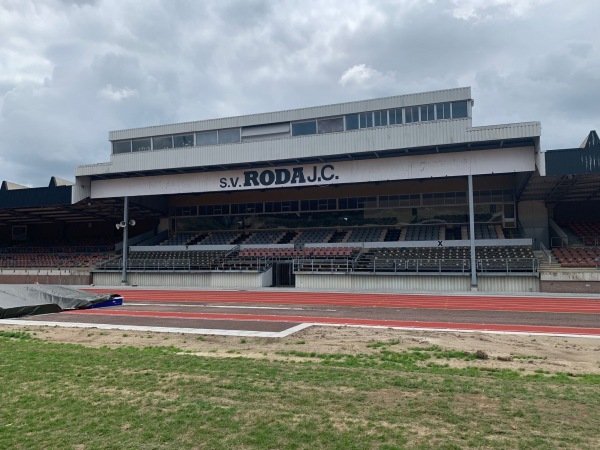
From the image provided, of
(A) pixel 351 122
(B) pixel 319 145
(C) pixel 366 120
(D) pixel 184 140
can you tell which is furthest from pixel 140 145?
(C) pixel 366 120

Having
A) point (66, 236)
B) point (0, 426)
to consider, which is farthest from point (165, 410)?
point (66, 236)

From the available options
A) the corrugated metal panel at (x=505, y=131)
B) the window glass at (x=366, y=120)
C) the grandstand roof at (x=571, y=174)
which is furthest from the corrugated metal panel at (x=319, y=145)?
the grandstand roof at (x=571, y=174)

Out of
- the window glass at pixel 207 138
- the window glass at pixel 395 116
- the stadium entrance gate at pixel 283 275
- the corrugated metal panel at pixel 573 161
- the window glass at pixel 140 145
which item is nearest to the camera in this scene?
the corrugated metal panel at pixel 573 161

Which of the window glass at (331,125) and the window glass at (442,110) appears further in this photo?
the window glass at (331,125)

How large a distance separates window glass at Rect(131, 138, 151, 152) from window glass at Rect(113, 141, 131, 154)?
1.61 feet

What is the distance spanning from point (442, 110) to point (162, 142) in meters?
23.2

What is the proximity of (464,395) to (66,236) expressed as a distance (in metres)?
53.9

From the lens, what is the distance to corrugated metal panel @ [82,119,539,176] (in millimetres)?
27741

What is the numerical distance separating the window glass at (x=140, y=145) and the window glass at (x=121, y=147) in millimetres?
491

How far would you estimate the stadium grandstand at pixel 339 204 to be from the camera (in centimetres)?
2777

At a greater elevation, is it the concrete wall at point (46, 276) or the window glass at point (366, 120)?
the window glass at point (366, 120)

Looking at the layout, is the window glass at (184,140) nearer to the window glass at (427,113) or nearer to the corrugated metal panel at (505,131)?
the window glass at (427,113)

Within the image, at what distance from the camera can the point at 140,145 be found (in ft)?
123

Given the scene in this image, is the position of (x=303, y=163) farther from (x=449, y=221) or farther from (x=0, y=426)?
(x=0, y=426)
